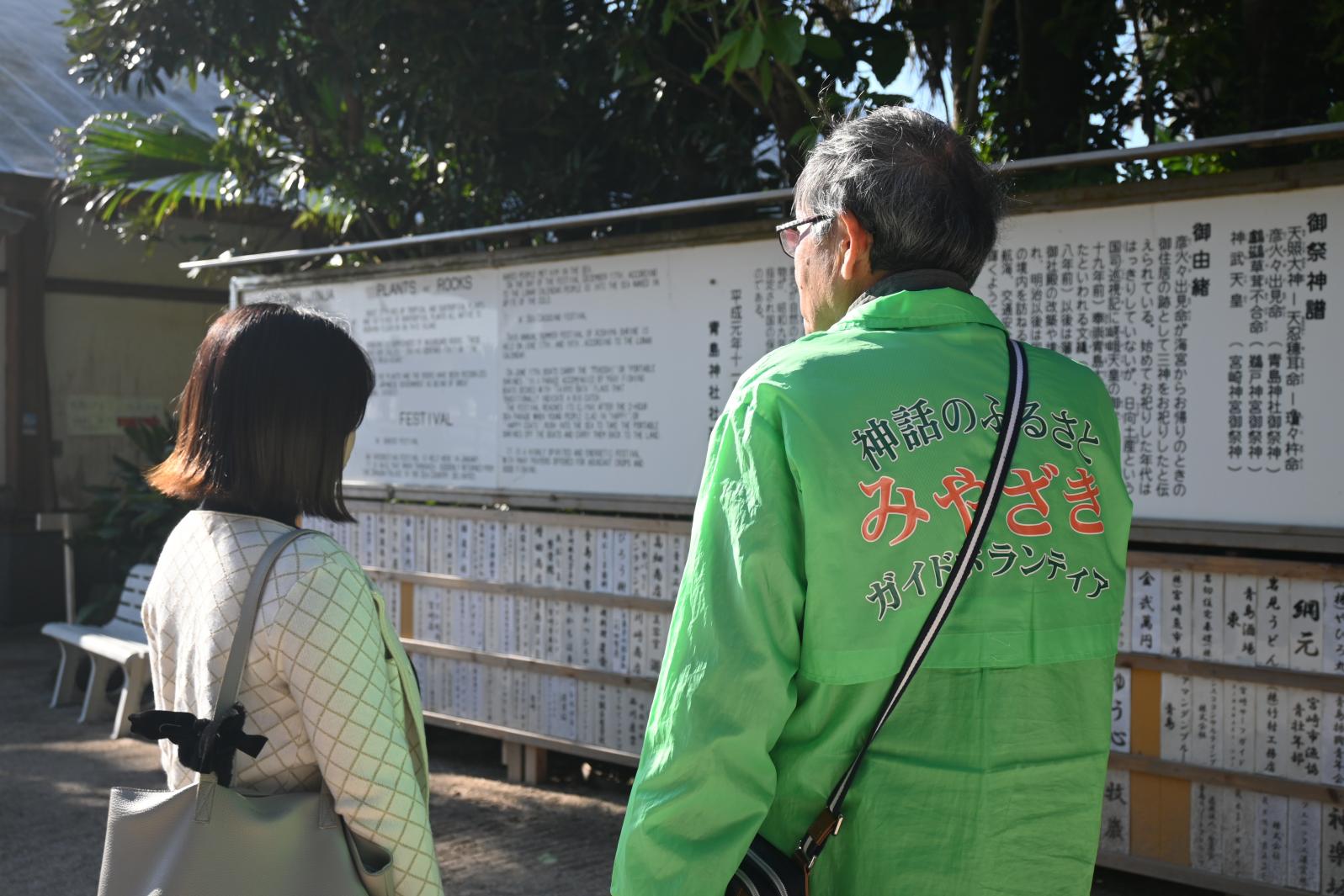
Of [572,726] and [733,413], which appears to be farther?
[572,726]

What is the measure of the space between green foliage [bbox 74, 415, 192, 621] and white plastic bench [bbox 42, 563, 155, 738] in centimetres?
77

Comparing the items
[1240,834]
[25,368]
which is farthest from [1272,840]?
[25,368]

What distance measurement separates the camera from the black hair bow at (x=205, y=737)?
1.90m

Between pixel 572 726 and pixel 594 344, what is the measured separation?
5.48ft

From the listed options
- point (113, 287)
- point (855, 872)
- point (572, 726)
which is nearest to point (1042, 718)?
point (855, 872)

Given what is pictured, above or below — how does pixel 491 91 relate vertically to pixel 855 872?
above

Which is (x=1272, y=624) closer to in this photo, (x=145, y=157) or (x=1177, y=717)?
(x=1177, y=717)

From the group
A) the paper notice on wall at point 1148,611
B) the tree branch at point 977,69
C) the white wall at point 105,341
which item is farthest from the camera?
the white wall at point 105,341

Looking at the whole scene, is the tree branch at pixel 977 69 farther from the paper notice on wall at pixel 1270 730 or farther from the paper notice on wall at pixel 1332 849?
the paper notice on wall at pixel 1332 849

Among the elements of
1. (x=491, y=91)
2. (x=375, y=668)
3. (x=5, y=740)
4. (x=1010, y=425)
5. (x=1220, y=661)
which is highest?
(x=491, y=91)

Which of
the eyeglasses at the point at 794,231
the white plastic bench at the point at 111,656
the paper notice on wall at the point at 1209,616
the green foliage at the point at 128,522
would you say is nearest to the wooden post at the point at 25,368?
the green foliage at the point at 128,522

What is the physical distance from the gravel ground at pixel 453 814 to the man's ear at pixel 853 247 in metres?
3.45

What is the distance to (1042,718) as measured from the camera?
5.11ft

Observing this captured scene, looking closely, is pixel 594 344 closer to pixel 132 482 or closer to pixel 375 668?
pixel 375 668
